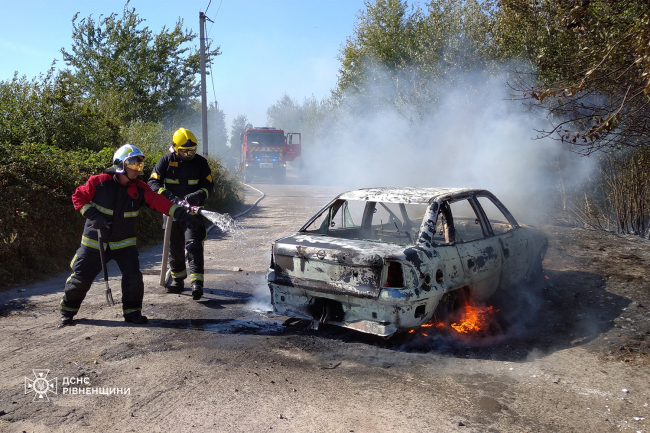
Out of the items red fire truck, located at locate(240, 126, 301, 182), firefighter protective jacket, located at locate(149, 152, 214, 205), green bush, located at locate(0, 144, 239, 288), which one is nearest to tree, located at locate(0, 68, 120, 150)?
green bush, located at locate(0, 144, 239, 288)

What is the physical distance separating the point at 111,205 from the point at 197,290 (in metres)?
1.49

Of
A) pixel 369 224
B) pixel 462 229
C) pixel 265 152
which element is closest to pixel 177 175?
Result: pixel 369 224

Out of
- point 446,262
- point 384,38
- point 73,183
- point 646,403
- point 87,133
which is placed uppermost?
point 384,38

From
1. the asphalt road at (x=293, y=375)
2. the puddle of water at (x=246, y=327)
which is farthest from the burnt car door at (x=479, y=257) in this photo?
Result: the puddle of water at (x=246, y=327)

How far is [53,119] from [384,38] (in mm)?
20215

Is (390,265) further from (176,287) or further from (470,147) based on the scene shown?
(470,147)

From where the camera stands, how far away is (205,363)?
13.5 feet

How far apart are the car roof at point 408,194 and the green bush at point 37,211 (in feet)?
14.9

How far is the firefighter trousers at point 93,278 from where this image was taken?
4.98 m

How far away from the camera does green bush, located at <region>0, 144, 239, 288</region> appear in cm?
701

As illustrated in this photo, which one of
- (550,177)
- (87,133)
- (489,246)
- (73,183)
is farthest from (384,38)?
(489,246)

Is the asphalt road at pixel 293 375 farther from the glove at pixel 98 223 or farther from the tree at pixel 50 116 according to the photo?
the tree at pixel 50 116

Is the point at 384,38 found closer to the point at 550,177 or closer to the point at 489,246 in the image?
the point at 550,177

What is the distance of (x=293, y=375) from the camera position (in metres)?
3.91
